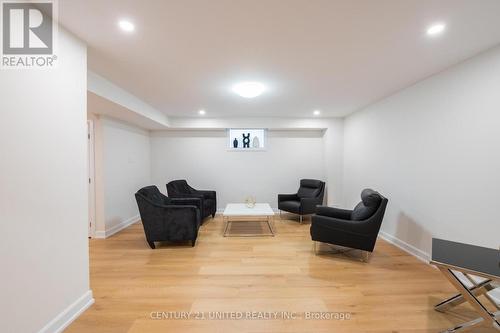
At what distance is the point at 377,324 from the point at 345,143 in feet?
13.7

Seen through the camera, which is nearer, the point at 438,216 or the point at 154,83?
the point at 438,216

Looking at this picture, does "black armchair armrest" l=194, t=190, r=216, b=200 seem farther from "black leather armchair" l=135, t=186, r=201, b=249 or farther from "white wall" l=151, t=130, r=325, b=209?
"black leather armchair" l=135, t=186, r=201, b=249

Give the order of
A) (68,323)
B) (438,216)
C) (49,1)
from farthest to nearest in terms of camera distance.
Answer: (438,216)
(68,323)
(49,1)

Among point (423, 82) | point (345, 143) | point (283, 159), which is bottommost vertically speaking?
point (283, 159)

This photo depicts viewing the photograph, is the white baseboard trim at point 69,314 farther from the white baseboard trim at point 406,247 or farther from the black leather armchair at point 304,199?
the white baseboard trim at point 406,247

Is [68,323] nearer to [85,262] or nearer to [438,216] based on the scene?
[85,262]

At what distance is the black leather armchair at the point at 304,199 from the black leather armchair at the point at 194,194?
64.3 inches

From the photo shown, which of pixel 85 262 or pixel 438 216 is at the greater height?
pixel 438 216

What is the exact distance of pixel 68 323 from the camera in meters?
1.75

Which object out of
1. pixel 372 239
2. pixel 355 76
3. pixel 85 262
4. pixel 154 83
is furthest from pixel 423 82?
pixel 85 262

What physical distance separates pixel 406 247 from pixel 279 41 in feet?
11.2

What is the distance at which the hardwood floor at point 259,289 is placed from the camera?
179cm

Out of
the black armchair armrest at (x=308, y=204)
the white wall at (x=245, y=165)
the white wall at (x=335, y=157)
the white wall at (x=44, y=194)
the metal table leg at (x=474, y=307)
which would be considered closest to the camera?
the white wall at (x=44, y=194)

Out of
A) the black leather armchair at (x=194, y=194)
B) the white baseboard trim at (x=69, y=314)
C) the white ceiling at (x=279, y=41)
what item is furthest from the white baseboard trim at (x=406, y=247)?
the white baseboard trim at (x=69, y=314)
